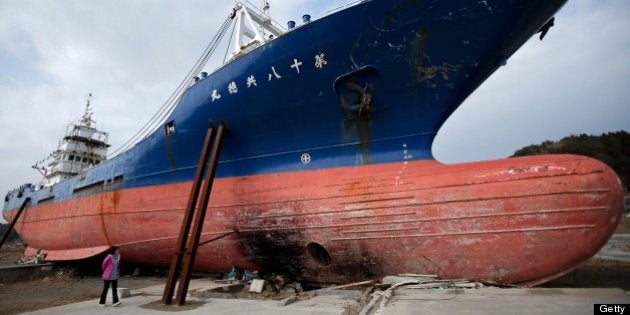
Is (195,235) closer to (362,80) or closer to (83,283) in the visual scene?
(362,80)

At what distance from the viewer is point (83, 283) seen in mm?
9727

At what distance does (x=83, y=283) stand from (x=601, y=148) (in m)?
56.2

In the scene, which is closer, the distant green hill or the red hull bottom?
the red hull bottom

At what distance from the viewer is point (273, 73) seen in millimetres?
6797

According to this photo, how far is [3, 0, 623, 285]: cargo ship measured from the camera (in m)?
4.84

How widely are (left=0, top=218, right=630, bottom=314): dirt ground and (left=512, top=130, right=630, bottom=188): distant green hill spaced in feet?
136

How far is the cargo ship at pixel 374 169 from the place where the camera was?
4.84 m

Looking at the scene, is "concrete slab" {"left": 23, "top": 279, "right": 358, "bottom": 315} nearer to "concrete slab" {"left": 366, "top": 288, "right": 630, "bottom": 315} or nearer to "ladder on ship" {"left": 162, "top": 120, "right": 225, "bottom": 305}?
"ladder on ship" {"left": 162, "top": 120, "right": 225, "bottom": 305}

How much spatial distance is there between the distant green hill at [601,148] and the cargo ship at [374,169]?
150ft

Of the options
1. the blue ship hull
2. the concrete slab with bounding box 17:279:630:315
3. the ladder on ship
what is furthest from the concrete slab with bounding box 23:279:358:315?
the blue ship hull

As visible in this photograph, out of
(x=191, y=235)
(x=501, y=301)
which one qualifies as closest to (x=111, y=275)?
(x=191, y=235)

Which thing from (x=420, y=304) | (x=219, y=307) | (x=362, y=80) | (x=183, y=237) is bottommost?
(x=219, y=307)

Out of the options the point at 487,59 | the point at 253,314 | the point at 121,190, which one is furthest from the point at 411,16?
the point at 121,190

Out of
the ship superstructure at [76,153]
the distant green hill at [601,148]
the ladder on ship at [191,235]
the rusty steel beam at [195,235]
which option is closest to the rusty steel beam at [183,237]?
the ladder on ship at [191,235]
